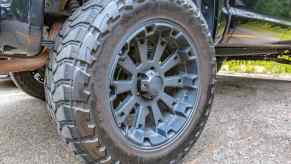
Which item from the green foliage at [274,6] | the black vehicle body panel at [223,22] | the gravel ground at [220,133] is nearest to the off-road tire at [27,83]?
the gravel ground at [220,133]

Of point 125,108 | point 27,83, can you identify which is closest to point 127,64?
point 125,108

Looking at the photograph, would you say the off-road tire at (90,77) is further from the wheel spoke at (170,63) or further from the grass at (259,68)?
the grass at (259,68)

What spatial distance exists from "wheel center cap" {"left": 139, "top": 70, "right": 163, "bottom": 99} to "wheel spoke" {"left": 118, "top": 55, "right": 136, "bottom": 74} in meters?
0.07

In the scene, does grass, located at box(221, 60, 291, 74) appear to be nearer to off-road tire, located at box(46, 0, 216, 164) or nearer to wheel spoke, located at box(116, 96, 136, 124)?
wheel spoke, located at box(116, 96, 136, 124)

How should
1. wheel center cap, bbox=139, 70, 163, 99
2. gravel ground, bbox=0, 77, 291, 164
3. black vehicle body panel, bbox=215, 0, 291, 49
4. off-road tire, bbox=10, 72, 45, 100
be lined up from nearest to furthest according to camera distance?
wheel center cap, bbox=139, 70, 163, 99 → gravel ground, bbox=0, 77, 291, 164 → black vehicle body panel, bbox=215, 0, 291, 49 → off-road tire, bbox=10, 72, 45, 100

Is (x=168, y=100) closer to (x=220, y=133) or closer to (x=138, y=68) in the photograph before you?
(x=138, y=68)

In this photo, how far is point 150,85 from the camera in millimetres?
1791

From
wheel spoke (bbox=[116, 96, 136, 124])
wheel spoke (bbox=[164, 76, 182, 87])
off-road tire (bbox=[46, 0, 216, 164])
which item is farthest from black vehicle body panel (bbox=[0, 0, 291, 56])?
wheel spoke (bbox=[164, 76, 182, 87])

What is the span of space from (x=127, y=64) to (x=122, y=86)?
0.11m

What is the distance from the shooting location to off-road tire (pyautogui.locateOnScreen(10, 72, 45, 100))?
2.98 metres

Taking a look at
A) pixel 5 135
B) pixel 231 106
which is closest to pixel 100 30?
pixel 5 135

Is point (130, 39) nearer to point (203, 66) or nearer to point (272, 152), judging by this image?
point (203, 66)

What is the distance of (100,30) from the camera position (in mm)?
1556

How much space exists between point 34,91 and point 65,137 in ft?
5.36
